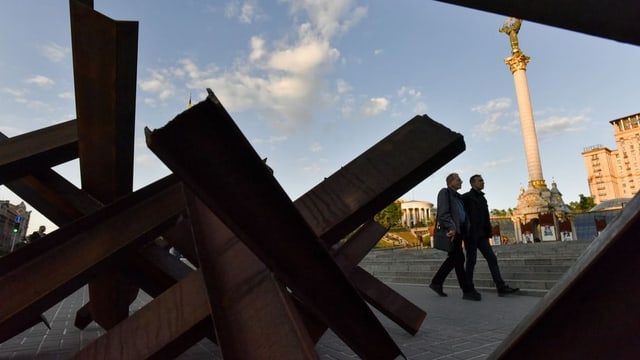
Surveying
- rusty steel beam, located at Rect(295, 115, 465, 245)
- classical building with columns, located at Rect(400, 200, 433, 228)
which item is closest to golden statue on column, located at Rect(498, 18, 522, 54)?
rusty steel beam, located at Rect(295, 115, 465, 245)

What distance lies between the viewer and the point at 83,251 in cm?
154

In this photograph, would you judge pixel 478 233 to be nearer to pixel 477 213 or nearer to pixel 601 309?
pixel 477 213

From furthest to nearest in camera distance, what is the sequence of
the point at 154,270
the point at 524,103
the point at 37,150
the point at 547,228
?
the point at 524,103 < the point at 547,228 < the point at 154,270 < the point at 37,150

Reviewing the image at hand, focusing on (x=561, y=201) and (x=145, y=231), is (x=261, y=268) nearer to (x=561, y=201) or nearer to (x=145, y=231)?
(x=145, y=231)

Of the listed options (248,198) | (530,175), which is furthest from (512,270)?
(530,175)

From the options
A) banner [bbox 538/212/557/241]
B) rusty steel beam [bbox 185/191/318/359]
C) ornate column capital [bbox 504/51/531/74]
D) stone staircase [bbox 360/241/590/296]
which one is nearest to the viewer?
rusty steel beam [bbox 185/191/318/359]

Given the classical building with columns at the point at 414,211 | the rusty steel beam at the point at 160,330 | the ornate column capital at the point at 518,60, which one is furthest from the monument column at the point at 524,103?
the classical building with columns at the point at 414,211

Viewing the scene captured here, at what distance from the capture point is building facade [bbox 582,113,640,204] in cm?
8256

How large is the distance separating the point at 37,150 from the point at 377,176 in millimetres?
1819

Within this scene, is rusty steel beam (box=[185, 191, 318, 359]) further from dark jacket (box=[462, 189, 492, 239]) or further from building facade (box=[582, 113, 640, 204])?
building facade (box=[582, 113, 640, 204])

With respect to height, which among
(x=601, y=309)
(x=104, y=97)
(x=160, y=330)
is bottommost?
(x=160, y=330)

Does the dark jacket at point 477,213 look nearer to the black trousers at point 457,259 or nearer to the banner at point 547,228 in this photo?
the black trousers at point 457,259

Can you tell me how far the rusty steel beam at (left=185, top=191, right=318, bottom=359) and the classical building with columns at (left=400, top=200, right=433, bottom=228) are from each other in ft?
349

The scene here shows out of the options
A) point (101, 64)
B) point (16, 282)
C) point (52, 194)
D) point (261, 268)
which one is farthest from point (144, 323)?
point (52, 194)
